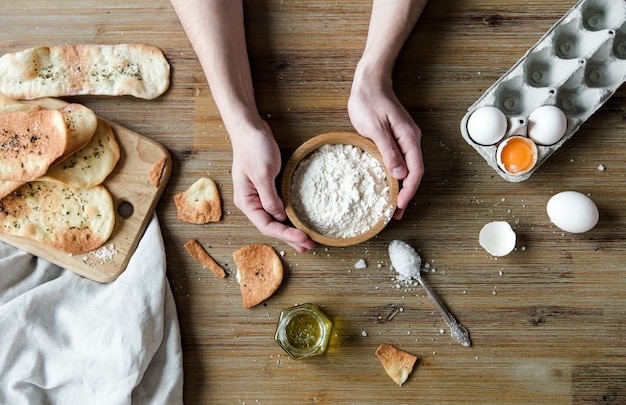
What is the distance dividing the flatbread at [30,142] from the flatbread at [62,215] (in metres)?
0.07

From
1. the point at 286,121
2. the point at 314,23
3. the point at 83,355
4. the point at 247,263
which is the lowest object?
the point at 83,355

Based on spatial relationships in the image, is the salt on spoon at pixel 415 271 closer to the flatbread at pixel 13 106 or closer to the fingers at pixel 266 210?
the fingers at pixel 266 210

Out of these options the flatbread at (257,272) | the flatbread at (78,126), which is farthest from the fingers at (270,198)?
the flatbread at (78,126)

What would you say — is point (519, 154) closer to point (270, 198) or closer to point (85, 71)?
point (270, 198)

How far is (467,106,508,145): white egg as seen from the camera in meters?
1.43

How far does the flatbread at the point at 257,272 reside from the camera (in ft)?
5.06

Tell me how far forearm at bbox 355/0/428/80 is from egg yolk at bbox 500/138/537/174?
1.14 feet

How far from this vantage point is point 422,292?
1.56 metres

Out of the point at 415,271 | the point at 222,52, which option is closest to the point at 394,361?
the point at 415,271

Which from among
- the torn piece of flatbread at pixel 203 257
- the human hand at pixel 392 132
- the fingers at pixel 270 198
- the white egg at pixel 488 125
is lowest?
the torn piece of flatbread at pixel 203 257

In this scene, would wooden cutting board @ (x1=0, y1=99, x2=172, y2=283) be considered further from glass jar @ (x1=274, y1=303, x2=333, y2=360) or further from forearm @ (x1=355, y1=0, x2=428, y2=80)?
forearm @ (x1=355, y1=0, x2=428, y2=80)

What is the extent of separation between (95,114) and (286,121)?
19.9 inches

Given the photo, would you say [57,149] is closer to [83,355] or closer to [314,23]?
[83,355]

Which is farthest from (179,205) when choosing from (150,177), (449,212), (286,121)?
(449,212)
